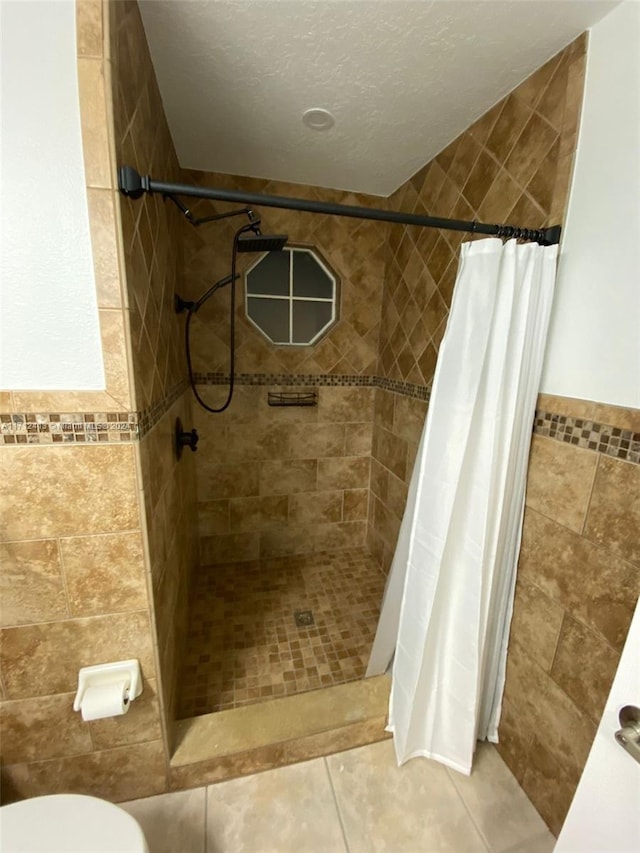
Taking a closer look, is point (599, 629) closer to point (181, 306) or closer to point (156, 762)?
point (156, 762)

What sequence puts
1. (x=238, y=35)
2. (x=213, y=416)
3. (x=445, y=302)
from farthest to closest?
1. (x=213, y=416)
2. (x=445, y=302)
3. (x=238, y=35)

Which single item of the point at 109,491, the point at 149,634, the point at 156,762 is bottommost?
the point at 156,762

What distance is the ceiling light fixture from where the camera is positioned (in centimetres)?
128

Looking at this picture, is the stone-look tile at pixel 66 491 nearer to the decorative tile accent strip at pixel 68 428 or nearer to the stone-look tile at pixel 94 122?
the decorative tile accent strip at pixel 68 428

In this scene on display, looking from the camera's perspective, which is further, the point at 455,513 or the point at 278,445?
the point at 278,445

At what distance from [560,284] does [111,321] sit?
4.12 ft

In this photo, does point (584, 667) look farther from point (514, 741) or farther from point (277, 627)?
point (277, 627)

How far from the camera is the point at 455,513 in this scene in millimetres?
1063

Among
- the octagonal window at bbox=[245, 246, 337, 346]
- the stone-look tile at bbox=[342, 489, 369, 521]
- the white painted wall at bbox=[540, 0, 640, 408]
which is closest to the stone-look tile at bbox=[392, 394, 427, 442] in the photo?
the stone-look tile at bbox=[342, 489, 369, 521]

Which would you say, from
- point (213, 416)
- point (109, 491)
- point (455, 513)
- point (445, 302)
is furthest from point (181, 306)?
point (455, 513)

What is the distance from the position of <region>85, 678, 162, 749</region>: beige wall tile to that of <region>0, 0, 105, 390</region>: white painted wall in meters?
0.94

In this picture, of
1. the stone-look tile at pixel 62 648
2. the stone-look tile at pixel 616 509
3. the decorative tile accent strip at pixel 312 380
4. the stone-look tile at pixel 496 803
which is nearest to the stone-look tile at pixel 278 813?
the stone-look tile at pixel 496 803

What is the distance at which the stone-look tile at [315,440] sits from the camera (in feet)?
7.25

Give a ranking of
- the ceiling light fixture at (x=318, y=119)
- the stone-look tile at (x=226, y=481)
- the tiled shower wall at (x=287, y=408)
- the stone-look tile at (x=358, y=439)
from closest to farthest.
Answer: the ceiling light fixture at (x=318, y=119) < the tiled shower wall at (x=287, y=408) < the stone-look tile at (x=226, y=481) < the stone-look tile at (x=358, y=439)
